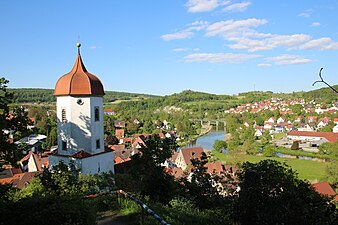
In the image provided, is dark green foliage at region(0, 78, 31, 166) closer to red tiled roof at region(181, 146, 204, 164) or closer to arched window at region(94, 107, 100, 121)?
arched window at region(94, 107, 100, 121)

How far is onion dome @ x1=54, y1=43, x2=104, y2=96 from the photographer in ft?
60.8

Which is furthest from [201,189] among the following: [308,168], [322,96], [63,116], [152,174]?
[322,96]

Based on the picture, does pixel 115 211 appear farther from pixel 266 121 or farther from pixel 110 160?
pixel 266 121

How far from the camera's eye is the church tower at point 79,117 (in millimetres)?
18547

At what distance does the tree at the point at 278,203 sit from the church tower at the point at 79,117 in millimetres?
14214

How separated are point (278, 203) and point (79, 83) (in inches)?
612

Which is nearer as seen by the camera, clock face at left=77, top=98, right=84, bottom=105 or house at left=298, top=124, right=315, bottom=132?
clock face at left=77, top=98, right=84, bottom=105

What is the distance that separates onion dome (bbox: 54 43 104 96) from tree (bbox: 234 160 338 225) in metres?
14.7

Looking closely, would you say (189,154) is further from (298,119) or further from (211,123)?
(211,123)

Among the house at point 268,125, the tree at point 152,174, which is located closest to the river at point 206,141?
the house at point 268,125

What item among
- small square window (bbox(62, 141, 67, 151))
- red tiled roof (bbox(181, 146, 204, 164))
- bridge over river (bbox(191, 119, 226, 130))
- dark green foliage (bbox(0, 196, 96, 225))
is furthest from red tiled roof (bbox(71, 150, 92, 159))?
bridge over river (bbox(191, 119, 226, 130))

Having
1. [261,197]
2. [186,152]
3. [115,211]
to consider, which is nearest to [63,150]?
[115,211]

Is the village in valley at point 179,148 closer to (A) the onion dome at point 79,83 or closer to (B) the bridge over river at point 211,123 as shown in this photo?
(A) the onion dome at point 79,83

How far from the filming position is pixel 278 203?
5.12 m
